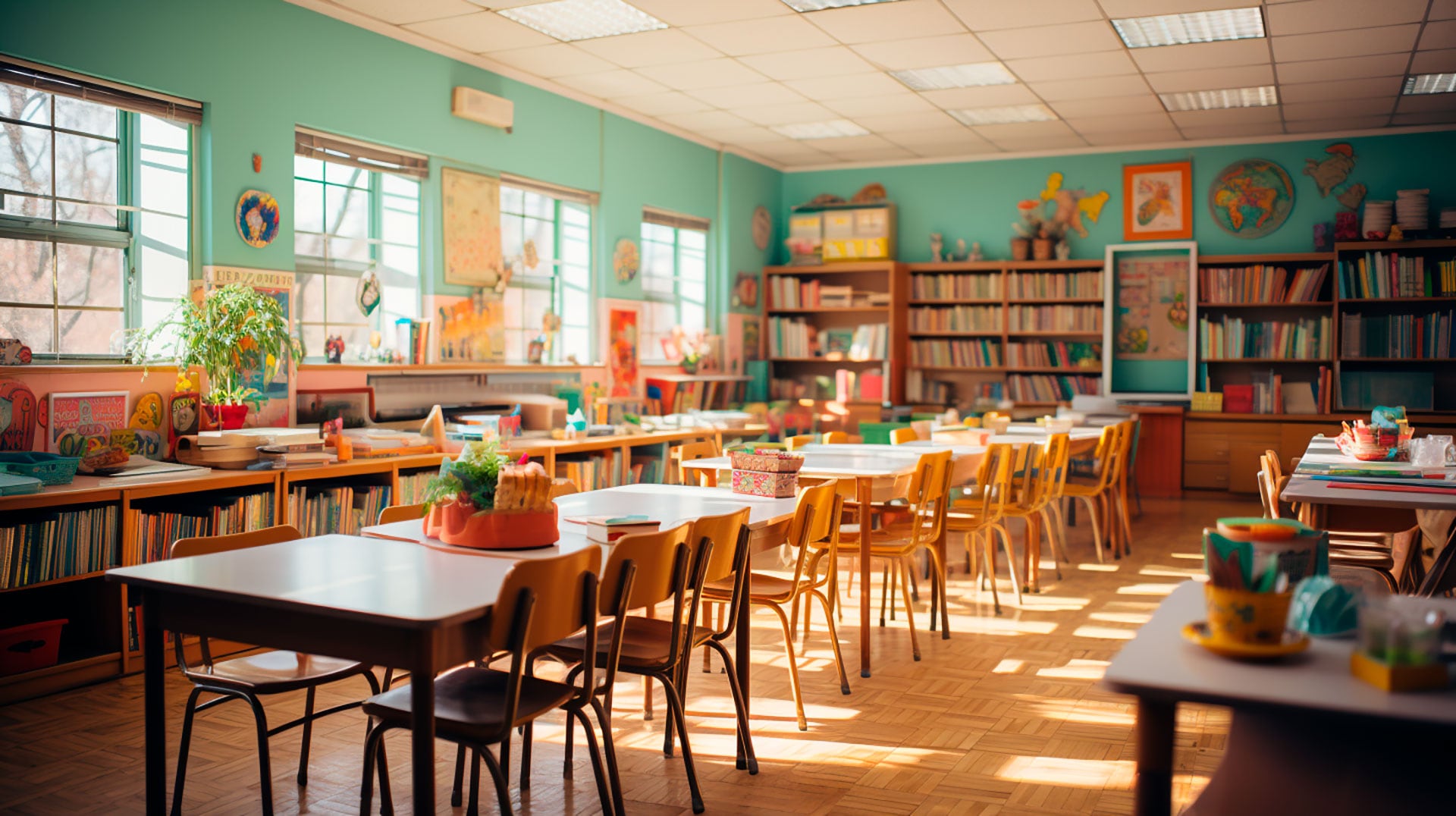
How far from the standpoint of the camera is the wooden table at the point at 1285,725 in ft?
4.74

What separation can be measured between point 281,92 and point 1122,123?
251 inches

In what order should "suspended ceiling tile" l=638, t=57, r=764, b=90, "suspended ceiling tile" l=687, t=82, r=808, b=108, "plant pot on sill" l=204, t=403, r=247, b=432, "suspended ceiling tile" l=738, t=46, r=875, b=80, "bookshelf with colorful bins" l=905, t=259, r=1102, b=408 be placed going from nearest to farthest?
"plant pot on sill" l=204, t=403, r=247, b=432 < "suspended ceiling tile" l=738, t=46, r=875, b=80 < "suspended ceiling tile" l=638, t=57, r=764, b=90 < "suspended ceiling tile" l=687, t=82, r=808, b=108 < "bookshelf with colorful bins" l=905, t=259, r=1102, b=408

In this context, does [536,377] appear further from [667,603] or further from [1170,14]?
[1170,14]

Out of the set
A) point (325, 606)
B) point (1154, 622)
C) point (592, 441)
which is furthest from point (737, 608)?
point (592, 441)

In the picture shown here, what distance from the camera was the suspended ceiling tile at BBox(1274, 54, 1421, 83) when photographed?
22.1 ft

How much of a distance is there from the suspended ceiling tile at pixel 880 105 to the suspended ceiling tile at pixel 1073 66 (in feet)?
2.98

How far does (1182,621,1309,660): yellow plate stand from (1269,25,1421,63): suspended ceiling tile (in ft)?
18.7

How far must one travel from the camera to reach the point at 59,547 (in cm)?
394

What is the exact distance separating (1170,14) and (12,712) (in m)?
6.25

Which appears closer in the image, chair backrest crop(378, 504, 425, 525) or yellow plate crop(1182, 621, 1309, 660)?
yellow plate crop(1182, 621, 1309, 660)

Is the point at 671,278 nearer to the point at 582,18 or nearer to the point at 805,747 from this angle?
the point at 582,18

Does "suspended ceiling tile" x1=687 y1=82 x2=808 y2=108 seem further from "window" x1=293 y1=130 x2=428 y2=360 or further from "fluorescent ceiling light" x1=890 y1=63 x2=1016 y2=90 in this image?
"window" x1=293 y1=130 x2=428 y2=360

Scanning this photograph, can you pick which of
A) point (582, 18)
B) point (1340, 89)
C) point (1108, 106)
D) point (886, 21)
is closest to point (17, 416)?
point (582, 18)

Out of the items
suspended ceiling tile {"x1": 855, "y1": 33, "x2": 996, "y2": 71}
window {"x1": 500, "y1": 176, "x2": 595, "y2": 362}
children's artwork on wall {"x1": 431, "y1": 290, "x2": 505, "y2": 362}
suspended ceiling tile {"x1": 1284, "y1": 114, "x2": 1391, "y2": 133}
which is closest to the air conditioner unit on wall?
window {"x1": 500, "y1": 176, "x2": 595, "y2": 362}
